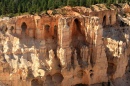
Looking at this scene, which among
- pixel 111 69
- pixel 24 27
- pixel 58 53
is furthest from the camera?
pixel 111 69

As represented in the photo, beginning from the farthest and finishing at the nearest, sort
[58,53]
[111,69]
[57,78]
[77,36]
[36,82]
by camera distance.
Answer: [111,69] → [77,36] → [57,78] → [58,53] → [36,82]

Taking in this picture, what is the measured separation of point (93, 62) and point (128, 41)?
21.9 feet

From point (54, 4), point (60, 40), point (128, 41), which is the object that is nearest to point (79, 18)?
point (60, 40)

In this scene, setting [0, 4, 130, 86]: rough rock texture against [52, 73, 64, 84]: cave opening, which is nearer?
[0, 4, 130, 86]: rough rock texture

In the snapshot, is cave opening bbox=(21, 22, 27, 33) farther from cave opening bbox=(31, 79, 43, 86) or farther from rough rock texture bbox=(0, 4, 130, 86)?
cave opening bbox=(31, 79, 43, 86)

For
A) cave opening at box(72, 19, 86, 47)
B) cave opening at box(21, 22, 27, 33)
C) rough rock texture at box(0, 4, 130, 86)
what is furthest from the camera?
cave opening at box(21, 22, 27, 33)

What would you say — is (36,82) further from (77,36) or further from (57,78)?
(77,36)

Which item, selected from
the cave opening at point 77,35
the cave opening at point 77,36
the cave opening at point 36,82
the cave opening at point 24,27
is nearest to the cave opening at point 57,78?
the cave opening at point 36,82

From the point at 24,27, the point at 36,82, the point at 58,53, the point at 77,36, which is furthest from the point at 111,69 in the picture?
the point at 24,27

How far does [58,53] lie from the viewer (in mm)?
25484

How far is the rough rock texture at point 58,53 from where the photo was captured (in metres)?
24.1

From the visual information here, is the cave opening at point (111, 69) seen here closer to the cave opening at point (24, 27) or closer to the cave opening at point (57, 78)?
the cave opening at point (57, 78)

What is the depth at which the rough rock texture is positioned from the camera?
24.1 meters

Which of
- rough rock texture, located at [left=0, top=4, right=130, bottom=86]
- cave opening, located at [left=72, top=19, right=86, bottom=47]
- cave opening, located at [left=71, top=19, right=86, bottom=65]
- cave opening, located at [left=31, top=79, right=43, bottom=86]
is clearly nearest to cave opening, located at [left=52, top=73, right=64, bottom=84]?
rough rock texture, located at [left=0, top=4, right=130, bottom=86]
